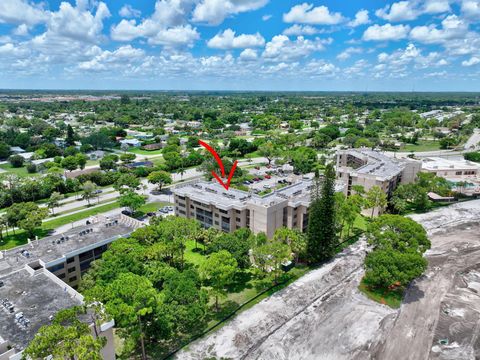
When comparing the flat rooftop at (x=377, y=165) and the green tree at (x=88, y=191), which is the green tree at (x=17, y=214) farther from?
the flat rooftop at (x=377, y=165)

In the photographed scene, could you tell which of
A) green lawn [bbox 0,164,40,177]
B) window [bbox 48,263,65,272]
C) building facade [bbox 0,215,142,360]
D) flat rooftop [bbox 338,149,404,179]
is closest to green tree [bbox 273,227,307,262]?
building facade [bbox 0,215,142,360]

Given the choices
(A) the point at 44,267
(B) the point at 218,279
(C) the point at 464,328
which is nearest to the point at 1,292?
(A) the point at 44,267

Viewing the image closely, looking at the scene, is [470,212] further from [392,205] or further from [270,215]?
[270,215]

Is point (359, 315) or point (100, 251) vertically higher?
point (100, 251)

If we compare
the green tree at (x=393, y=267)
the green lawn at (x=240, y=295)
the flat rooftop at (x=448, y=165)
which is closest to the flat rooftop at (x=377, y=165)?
the flat rooftop at (x=448, y=165)

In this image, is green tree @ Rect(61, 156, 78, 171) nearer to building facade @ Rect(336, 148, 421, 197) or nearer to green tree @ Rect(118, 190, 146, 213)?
green tree @ Rect(118, 190, 146, 213)
